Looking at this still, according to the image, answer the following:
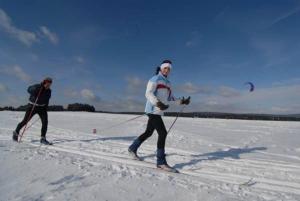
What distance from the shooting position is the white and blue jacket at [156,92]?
6.00m

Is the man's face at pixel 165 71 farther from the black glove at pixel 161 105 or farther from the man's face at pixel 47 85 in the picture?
the man's face at pixel 47 85

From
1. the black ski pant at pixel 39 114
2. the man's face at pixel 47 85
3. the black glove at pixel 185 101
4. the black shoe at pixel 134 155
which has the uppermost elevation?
the man's face at pixel 47 85

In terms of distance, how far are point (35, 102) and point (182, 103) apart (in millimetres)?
4404

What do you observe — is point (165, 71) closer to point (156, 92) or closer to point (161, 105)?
point (156, 92)

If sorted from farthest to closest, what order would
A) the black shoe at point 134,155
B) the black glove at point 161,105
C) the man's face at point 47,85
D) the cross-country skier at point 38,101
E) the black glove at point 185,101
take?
1. the man's face at point 47,85
2. the cross-country skier at point 38,101
3. the black glove at point 185,101
4. the black shoe at point 134,155
5. the black glove at point 161,105

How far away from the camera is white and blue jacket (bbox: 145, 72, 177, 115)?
19.7 feet

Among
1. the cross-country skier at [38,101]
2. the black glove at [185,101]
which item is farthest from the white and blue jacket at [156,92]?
the cross-country skier at [38,101]

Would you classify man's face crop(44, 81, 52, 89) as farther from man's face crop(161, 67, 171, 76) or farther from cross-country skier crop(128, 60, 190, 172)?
man's face crop(161, 67, 171, 76)

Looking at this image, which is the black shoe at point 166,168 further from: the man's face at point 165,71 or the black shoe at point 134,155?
the man's face at point 165,71

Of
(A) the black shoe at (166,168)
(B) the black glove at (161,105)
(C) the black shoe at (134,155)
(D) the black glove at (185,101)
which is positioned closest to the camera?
(A) the black shoe at (166,168)

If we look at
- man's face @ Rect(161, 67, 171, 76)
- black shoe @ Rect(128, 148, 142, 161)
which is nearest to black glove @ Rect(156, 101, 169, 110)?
man's face @ Rect(161, 67, 171, 76)

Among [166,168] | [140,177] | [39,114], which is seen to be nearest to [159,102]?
[166,168]

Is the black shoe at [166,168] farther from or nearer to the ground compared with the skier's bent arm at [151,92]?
nearer to the ground

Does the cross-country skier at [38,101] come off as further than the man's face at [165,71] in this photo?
Yes
